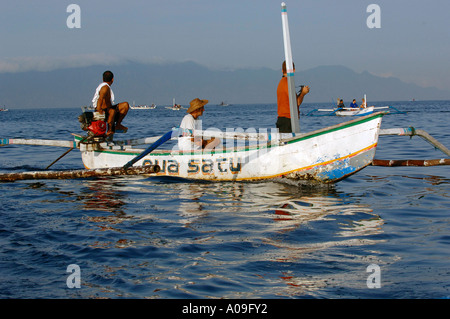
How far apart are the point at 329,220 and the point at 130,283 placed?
353 cm

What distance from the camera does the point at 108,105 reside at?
11344 mm

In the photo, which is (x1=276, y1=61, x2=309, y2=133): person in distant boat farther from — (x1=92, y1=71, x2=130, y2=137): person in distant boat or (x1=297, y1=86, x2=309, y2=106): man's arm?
(x1=92, y1=71, x2=130, y2=137): person in distant boat

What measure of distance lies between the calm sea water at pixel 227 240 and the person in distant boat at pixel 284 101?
51.9 inches

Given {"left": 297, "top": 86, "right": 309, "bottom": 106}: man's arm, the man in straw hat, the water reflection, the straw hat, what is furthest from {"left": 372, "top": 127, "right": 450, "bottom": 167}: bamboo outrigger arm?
the straw hat

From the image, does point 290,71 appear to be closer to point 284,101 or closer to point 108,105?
point 284,101

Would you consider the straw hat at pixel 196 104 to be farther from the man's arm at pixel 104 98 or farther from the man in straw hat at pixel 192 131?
the man's arm at pixel 104 98

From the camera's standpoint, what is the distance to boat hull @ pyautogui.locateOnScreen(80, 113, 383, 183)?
29.3 ft

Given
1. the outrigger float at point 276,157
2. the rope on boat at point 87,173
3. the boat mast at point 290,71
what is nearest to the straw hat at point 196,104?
the outrigger float at point 276,157

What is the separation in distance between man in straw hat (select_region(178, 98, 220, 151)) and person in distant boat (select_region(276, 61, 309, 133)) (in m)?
1.56

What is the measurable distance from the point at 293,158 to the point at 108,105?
478 cm

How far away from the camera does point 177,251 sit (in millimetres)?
5844

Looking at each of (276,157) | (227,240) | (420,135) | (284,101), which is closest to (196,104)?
(284,101)

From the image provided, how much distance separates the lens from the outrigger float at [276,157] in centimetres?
898
